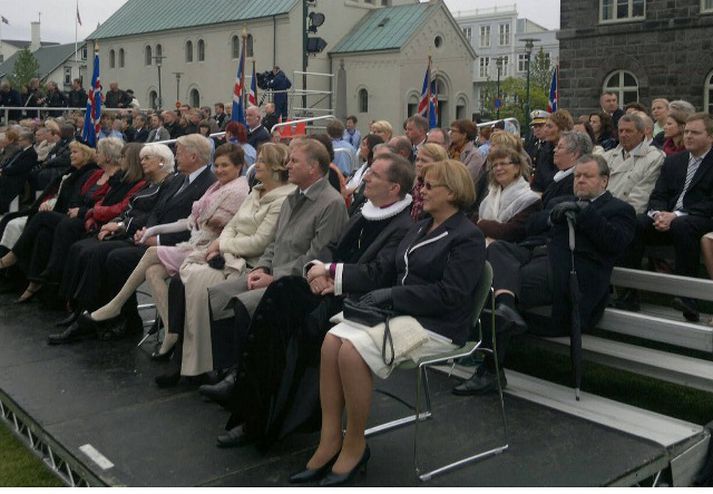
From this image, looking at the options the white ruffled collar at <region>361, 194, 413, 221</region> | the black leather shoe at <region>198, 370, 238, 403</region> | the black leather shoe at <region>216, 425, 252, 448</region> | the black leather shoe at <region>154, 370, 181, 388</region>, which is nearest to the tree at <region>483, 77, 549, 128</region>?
the black leather shoe at <region>154, 370, 181, 388</region>

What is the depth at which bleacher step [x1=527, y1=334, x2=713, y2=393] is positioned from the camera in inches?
225

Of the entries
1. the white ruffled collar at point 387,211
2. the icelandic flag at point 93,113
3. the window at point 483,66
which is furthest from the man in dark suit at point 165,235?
the window at point 483,66

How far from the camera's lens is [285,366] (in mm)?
5070

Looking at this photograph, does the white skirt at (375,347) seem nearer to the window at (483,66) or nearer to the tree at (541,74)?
the tree at (541,74)

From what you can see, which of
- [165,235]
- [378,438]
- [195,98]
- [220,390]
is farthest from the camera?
[195,98]

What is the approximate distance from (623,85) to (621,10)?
2.30m

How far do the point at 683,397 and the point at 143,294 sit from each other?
616cm

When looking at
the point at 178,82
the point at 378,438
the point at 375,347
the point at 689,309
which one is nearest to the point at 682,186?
the point at 689,309

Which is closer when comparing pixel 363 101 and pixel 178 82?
pixel 363 101

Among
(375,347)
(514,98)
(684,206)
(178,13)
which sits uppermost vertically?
(178,13)

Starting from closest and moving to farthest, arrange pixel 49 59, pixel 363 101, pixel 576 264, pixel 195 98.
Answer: pixel 576 264, pixel 363 101, pixel 195 98, pixel 49 59

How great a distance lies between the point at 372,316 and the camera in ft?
15.5

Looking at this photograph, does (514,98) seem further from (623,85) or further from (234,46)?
Answer: (623,85)

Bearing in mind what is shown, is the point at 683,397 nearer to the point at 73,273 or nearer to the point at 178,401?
the point at 178,401
